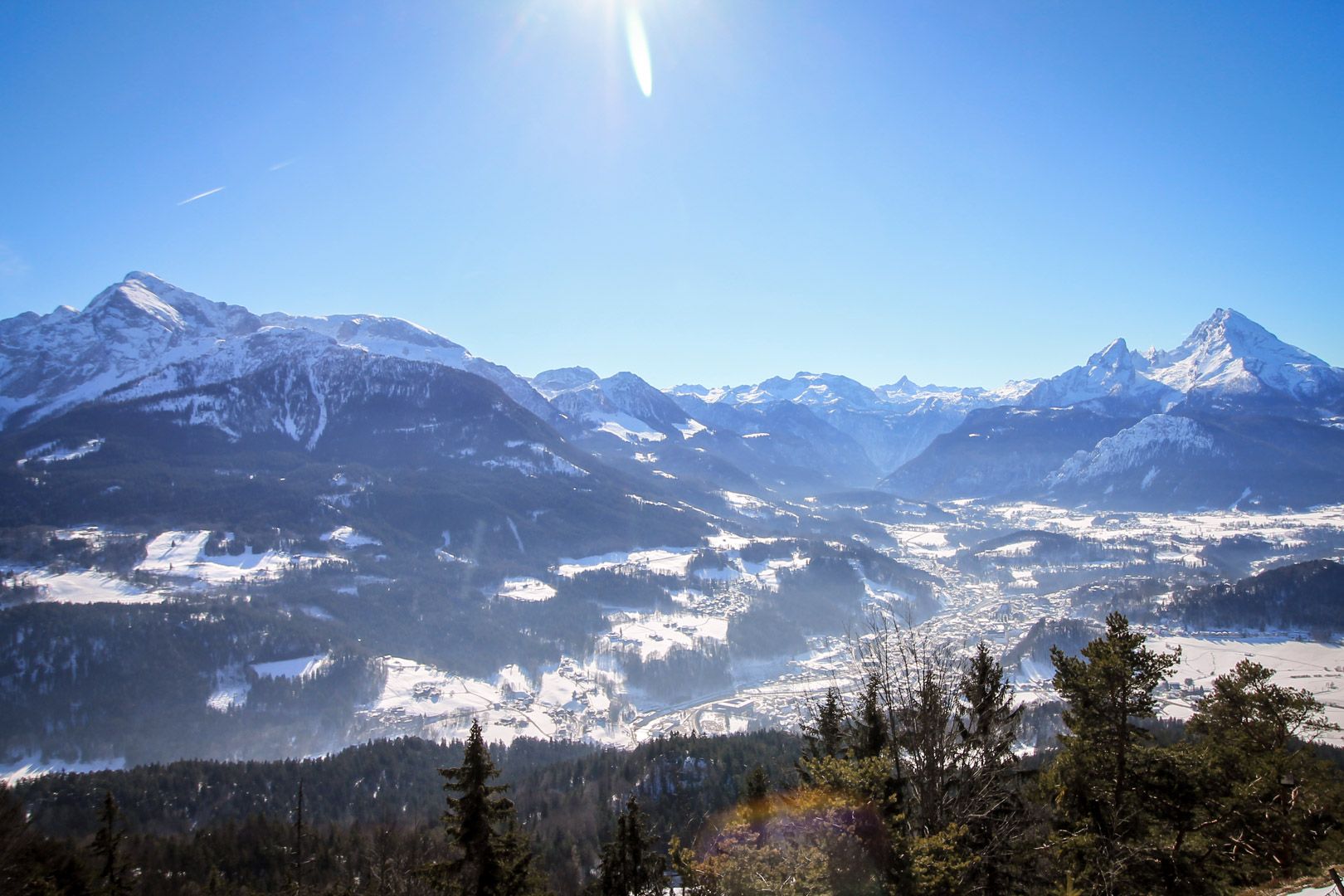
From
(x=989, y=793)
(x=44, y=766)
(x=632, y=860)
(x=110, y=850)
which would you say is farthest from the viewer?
(x=44, y=766)

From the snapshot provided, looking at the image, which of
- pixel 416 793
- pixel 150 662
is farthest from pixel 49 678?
pixel 416 793

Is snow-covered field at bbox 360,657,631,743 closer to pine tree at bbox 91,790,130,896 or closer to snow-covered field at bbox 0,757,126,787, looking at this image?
snow-covered field at bbox 0,757,126,787

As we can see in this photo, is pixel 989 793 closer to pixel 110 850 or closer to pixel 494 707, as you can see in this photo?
pixel 110 850

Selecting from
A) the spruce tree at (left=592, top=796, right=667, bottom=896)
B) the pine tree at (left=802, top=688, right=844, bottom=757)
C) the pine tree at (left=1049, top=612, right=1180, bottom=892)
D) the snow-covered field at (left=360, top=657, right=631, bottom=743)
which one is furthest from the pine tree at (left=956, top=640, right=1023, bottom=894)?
the snow-covered field at (left=360, top=657, right=631, bottom=743)

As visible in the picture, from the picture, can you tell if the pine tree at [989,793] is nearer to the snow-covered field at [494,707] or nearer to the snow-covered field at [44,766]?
the snow-covered field at [494,707]

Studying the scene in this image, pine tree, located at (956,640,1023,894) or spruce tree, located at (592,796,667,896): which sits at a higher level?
pine tree, located at (956,640,1023,894)

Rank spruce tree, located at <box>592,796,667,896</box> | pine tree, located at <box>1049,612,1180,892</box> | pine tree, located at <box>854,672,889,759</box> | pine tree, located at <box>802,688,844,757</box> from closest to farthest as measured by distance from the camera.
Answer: pine tree, located at <box>1049,612,1180,892</box> → pine tree, located at <box>854,672,889,759</box> → pine tree, located at <box>802,688,844,757</box> → spruce tree, located at <box>592,796,667,896</box>

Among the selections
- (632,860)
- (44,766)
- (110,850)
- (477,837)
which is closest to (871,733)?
(632,860)

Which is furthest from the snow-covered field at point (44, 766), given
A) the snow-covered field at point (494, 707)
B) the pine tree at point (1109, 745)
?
the pine tree at point (1109, 745)

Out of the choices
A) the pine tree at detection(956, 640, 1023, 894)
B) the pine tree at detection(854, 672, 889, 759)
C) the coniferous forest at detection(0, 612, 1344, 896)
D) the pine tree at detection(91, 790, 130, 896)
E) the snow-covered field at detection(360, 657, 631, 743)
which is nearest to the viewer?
the pine tree at detection(956, 640, 1023, 894)

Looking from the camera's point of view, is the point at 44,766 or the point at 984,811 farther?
the point at 44,766

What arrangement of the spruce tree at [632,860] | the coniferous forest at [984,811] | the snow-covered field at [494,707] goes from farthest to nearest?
the snow-covered field at [494,707], the spruce tree at [632,860], the coniferous forest at [984,811]
